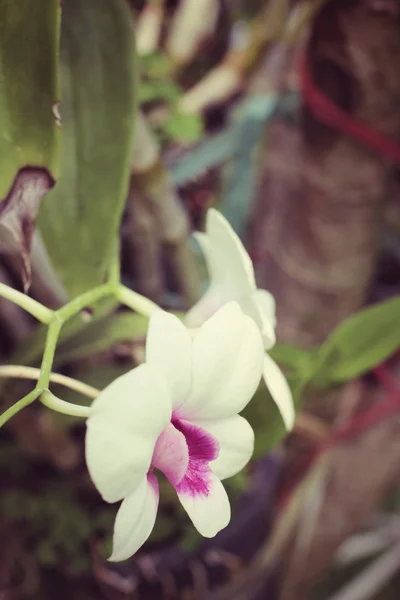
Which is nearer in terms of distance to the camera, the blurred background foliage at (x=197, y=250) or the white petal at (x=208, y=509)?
the white petal at (x=208, y=509)

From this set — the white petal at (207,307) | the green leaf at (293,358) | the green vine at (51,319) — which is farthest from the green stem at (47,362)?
the green leaf at (293,358)

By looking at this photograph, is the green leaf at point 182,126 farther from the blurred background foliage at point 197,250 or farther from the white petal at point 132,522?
the white petal at point 132,522

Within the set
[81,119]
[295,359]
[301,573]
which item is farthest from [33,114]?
[301,573]

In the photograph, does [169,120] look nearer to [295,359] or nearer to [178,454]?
[295,359]

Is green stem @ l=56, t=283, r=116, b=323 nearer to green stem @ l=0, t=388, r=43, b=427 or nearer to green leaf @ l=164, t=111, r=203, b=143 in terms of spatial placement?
green stem @ l=0, t=388, r=43, b=427

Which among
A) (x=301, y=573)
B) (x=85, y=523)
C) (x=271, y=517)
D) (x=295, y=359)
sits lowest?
(x=301, y=573)

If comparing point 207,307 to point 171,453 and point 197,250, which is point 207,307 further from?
point 197,250
